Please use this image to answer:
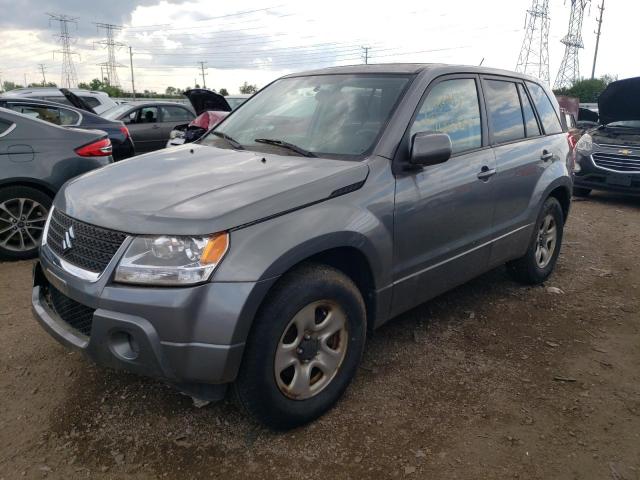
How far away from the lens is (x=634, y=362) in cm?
352

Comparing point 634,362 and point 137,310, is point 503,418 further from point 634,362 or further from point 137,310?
point 137,310

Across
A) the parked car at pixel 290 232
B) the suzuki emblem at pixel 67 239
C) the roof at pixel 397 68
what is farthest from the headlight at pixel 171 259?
the roof at pixel 397 68

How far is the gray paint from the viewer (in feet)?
7.53

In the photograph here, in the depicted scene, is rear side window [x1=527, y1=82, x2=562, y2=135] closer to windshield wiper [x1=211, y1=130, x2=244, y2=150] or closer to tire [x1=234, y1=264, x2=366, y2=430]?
windshield wiper [x1=211, y1=130, x2=244, y2=150]

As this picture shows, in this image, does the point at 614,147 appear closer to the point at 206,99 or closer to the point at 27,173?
the point at 206,99

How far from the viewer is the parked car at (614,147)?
27.9 ft

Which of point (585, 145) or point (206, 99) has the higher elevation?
point (206, 99)

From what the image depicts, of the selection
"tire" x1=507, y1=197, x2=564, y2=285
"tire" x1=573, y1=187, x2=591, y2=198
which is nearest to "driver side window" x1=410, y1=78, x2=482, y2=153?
"tire" x1=507, y1=197, x2=564, y2=285

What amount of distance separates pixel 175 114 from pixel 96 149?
709 centimetres

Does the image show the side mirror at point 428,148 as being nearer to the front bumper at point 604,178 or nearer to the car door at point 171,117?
the front bumper at point 604,178

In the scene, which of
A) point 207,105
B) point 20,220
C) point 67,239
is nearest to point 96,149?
point 20,220

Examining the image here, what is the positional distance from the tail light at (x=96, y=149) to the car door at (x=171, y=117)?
6.44 m

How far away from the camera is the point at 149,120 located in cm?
1200

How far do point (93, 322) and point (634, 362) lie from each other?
3264 millimetres
